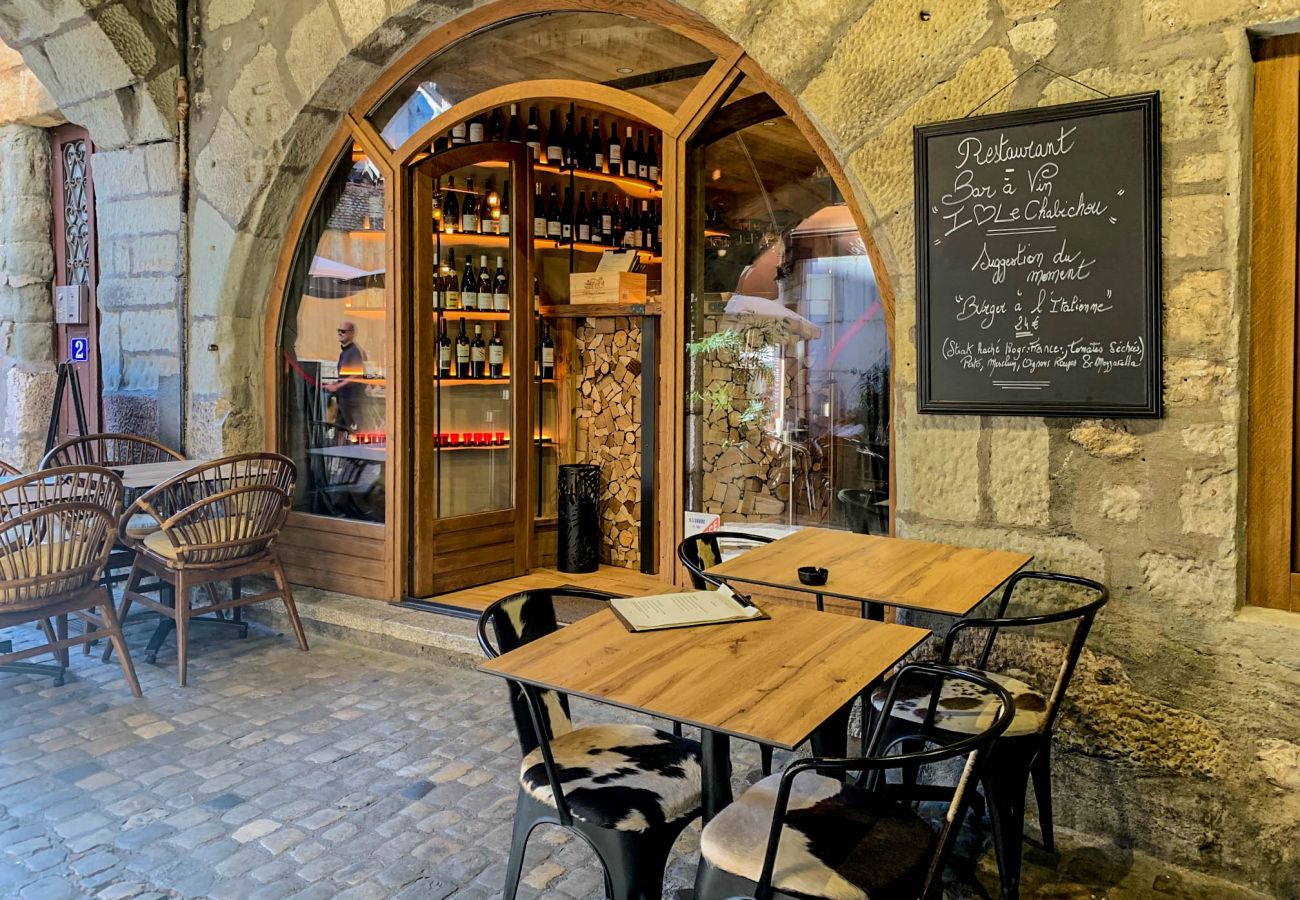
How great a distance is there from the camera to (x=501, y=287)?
16.6 ft

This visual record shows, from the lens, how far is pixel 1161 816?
2529mm

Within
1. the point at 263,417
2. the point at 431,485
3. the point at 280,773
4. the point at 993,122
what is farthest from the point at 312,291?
the point at 993,122

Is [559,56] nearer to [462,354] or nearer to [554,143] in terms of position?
[554,143]

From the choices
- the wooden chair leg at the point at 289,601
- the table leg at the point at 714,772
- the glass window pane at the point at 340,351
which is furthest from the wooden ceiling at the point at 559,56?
the table leg at the point at 714,772

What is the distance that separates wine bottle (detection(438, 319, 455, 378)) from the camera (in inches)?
188

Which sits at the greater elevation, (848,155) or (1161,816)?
(848,155)

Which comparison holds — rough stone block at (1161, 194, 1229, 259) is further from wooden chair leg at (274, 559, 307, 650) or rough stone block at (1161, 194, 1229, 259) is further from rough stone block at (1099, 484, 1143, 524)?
wooden chair leg at (274, 559, 307, 650)

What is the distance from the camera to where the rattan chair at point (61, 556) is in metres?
3.33

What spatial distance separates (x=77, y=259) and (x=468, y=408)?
10.5 feet

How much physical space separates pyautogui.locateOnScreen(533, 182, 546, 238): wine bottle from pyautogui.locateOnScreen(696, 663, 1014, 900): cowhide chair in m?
3.98

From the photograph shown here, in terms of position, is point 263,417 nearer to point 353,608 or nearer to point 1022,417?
point 353,608

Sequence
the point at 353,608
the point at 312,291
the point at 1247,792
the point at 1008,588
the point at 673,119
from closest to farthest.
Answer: the point at 1247,792 → the point at 1008,588 → the point at 673,119 → the point at 353,608 → the point at 312,291

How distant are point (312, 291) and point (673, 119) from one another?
7.45ft

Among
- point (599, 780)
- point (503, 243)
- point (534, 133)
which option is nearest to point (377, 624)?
point (503, 243)
